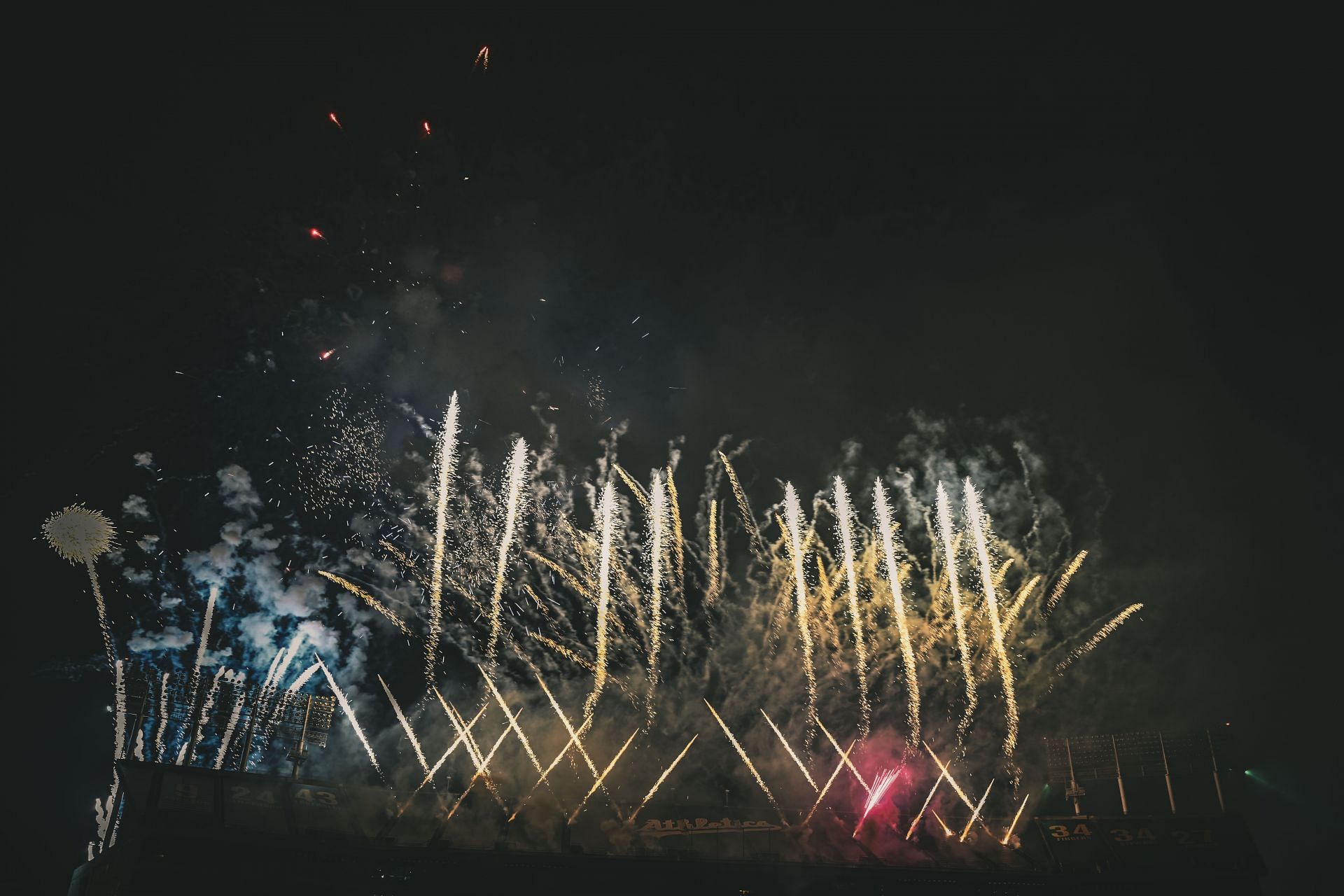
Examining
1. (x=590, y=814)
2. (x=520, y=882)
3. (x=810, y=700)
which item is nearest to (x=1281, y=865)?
(x=810, y=700)

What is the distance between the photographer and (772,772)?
26.0 meters

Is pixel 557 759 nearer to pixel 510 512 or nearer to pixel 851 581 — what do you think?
pixel 510 512

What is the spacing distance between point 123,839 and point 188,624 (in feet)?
17.9

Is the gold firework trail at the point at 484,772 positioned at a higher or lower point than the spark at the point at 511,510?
lower

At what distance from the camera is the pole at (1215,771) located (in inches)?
879

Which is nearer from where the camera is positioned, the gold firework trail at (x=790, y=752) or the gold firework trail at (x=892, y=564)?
the gold firework trail at (x=892, y=564)

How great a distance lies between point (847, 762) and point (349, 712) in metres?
17.1

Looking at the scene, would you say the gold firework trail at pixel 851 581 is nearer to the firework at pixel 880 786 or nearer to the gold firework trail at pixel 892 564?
the gold firework trail at pixel 892 564

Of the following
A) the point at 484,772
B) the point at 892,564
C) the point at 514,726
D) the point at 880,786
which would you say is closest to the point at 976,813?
the point at 880,786

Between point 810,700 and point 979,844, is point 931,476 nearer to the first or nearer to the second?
point 810,700

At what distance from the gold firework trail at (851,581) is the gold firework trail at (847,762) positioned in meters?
2.86

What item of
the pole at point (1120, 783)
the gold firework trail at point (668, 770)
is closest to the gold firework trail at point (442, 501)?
the gold firework trail at point (668, 770)

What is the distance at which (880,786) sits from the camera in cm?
2495

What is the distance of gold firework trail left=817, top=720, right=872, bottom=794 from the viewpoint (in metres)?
25.1
